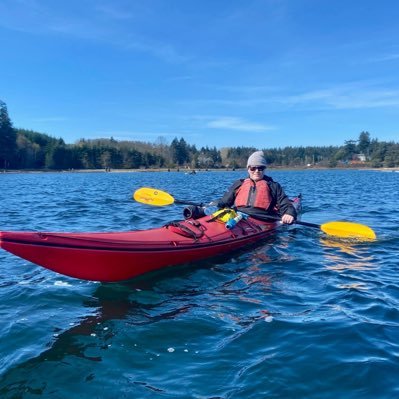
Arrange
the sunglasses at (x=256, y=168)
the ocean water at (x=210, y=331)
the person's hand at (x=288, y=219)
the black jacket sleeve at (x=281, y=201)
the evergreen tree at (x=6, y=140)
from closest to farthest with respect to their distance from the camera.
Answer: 1. the ocean water at (x=210, y=331)
2. the person's hand at (x=288, y=219)
3. the black jacket sleeve at (x=281, y=201)
4. the sunglasses at (x=256, y=168)
5. the evergreen tree at (x=6, y=140)

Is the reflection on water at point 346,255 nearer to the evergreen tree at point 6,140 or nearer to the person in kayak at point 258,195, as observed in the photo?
the person in kayak at point 258,195

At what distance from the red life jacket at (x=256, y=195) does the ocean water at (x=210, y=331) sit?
1.71 m

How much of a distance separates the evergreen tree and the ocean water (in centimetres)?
9239

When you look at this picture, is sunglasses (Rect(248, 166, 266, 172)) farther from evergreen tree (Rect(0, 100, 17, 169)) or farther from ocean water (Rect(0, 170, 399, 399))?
evergreen tree (Rect(0, 100, 17, 169))

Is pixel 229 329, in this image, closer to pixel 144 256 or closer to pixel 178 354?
pixel 178 354

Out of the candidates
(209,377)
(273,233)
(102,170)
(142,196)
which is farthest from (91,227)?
(102,170)

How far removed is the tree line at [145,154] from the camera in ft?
317

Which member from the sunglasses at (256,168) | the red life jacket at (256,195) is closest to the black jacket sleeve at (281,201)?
the red life jacket at (256,195)

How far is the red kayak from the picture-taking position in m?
4.72

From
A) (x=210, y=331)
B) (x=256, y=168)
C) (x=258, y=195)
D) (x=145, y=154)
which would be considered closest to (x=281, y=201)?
(x=258, y=195)

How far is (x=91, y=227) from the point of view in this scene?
11297 mm

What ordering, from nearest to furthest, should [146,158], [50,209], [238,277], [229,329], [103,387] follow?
[103,387], [229,329], [238,277], [50,209], [146,158]

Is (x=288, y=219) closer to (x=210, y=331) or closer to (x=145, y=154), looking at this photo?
(x=210, y=331)

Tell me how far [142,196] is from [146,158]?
11688cm
